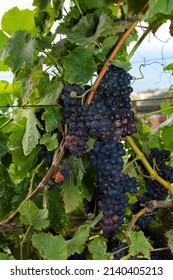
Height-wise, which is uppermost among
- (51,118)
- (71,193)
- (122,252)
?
(51,118)

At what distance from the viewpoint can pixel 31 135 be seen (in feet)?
3.10

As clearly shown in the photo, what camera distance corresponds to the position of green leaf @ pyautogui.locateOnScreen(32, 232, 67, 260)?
0.80 m

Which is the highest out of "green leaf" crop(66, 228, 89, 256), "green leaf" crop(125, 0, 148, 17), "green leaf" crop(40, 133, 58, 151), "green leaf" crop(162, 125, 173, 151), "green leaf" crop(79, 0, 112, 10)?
"green leaf" crop(79, 0, 112, 10)

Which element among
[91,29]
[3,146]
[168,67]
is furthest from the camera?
[168,67]

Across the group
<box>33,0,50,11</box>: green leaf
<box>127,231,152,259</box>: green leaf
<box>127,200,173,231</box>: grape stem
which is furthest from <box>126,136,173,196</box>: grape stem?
<box>33,0,50,11</box>: green leaf

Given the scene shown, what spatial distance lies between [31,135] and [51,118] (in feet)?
0.20

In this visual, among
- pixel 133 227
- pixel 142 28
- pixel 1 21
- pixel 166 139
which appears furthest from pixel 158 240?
pixel 1 21

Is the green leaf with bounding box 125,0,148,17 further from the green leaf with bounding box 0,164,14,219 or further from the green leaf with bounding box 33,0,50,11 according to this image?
the green leaf with bounding box 0,164,14,219

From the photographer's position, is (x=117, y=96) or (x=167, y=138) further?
(x=167, y=138)

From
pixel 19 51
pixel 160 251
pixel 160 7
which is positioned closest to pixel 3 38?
pixel 19 51

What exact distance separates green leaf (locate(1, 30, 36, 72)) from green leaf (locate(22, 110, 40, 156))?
0.27ft

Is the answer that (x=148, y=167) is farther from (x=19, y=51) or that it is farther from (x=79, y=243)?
(x=19, y=51)

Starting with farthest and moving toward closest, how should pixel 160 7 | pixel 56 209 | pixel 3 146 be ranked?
pixel 3 146 → pixel 56 209 → pixel 160 7

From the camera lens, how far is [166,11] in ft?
2.64
